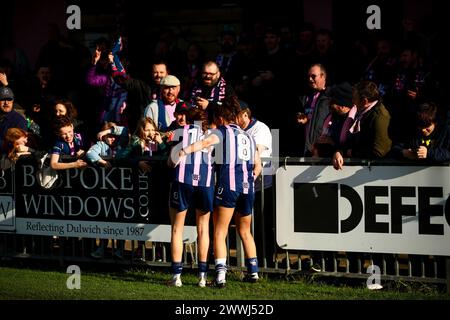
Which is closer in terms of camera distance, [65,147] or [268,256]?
[268,256]

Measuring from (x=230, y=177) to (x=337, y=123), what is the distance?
163cm

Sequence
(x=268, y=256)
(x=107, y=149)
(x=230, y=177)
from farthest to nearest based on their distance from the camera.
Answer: (x=107, y=149)
(x=268, y=256)
(x=230, y=177)

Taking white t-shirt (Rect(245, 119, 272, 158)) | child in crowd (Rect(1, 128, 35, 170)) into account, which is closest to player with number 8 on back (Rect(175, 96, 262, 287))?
white t-shirt (Rect(245, 119, 272, 158))

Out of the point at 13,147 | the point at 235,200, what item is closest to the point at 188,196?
the point at 235,200

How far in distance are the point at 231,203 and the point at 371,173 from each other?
1.53 m

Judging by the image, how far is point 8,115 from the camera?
42.0 feet

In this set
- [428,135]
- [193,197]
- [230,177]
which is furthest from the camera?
[428,135]

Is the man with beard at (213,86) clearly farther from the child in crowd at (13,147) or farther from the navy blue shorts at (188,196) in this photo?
the child in crowd at (13,147)

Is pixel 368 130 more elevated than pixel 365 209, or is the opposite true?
pixel 368 130

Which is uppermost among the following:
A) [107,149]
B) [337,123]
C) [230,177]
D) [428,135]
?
[337,123]

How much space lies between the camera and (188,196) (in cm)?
1028

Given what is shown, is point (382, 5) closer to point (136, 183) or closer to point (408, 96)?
point (408, 96)

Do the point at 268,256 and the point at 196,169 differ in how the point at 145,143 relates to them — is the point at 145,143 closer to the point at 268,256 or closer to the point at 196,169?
the point at 196,169

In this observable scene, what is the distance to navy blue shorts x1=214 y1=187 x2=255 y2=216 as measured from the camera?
10.1 metres
